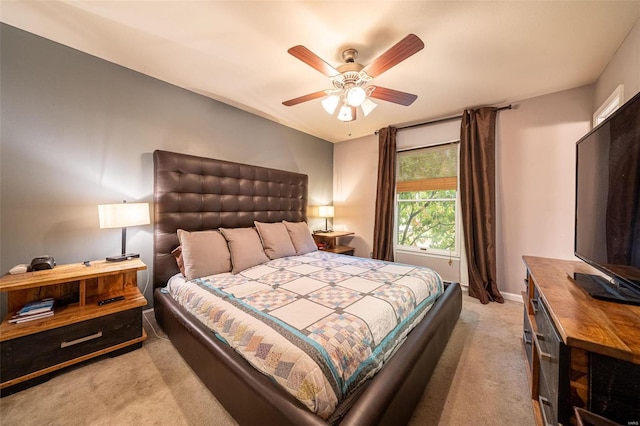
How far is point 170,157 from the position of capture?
2.47 metres

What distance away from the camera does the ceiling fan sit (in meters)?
1.52

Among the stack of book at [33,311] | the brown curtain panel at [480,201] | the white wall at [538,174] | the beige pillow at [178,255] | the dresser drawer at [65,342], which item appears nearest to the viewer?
the dresser drawer at [65,342]

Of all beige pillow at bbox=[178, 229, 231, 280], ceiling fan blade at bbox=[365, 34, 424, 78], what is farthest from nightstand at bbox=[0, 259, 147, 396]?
ceiling fan blade at bbox=[365, 34, 424, 78]

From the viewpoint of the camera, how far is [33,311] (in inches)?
64.7

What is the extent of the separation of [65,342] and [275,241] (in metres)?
1.87

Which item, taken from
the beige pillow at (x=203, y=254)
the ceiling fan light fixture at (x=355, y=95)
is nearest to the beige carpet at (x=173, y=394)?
the beige pillow at (x=203, y=254)

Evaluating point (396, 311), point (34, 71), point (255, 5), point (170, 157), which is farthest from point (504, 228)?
point (34, 71)

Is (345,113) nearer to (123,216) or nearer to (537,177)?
(123,216)

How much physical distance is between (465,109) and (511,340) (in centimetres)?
283

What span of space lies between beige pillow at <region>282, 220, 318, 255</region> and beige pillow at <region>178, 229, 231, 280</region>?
0.98 metres

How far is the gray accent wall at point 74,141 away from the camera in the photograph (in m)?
1.82

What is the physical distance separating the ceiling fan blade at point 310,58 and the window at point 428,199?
2464 millimetres

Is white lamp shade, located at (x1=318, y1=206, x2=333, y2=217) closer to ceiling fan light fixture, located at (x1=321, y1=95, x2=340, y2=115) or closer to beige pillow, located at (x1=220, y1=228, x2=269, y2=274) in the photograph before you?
beige pillow, located at (x1=220, y1=228, x2=269, y2=274)

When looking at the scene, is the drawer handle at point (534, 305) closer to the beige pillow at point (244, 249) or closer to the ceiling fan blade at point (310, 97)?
the ceiling fan blade at point (310, 97)
